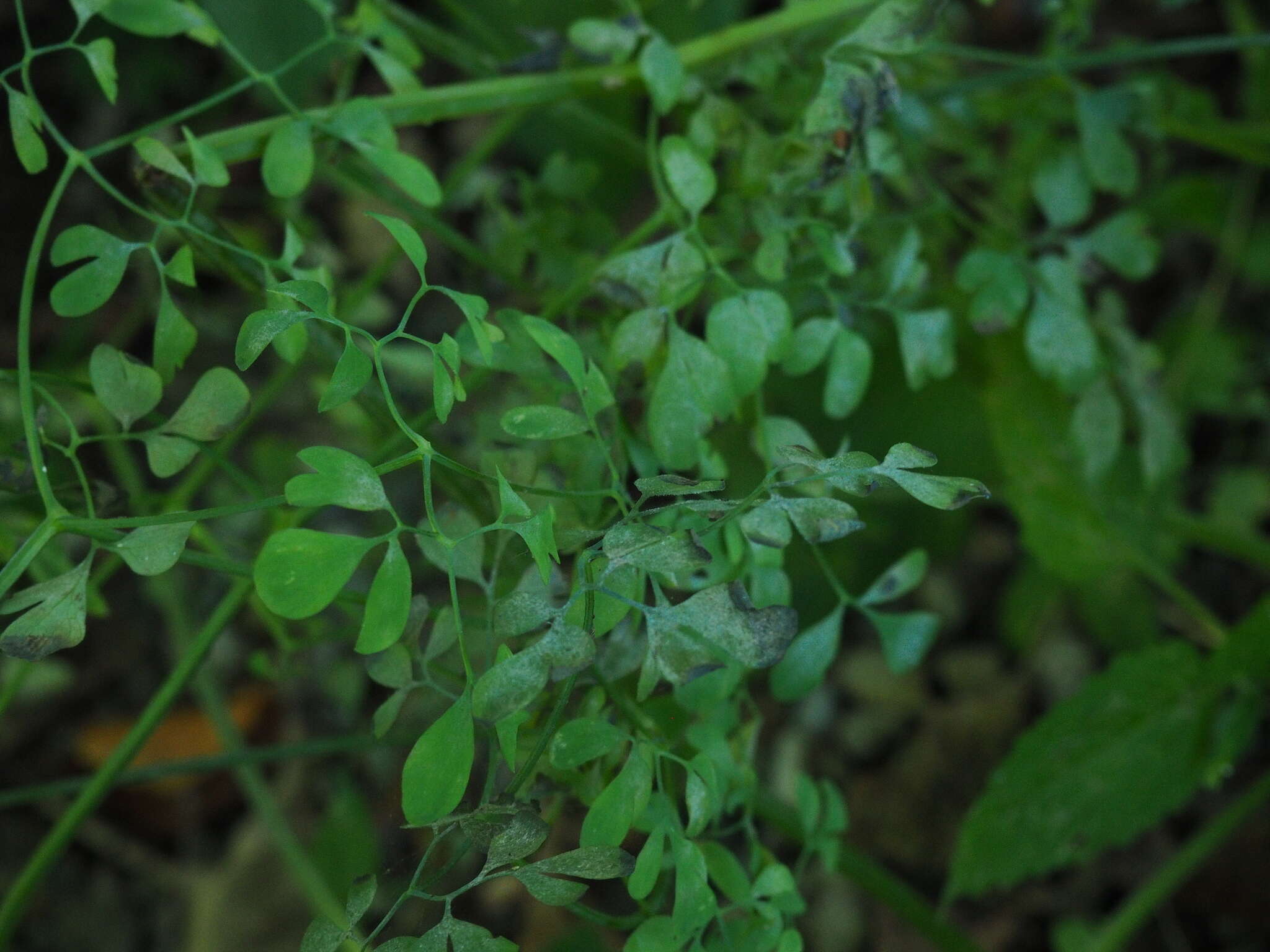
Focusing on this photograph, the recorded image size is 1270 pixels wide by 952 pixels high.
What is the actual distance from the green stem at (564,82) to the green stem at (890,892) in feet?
1.79

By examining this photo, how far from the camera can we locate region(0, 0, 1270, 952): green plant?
510 millimetres

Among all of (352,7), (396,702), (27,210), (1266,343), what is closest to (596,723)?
(396,702)

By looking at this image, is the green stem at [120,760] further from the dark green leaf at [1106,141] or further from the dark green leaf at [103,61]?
the dark green leaf at [1106,141]

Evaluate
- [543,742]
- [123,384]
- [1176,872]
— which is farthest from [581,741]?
[1176,872]

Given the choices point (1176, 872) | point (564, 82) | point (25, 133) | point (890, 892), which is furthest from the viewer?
point (1176, 872)

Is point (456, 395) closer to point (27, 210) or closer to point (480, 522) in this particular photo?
point (480, 522)

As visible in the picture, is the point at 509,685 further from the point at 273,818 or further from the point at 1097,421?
the point at 273,818

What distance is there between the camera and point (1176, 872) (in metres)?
1.03

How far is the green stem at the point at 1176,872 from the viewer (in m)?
1.03

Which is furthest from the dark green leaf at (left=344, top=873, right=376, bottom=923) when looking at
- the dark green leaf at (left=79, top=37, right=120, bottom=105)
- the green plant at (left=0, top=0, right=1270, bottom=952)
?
the dark green leaf at (left=79, top=37, right=120, bottom=105)

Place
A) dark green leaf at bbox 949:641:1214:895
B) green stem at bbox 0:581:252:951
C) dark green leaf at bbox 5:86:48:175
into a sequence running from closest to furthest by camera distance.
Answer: dark green leaf at bbox 5:86:48:175
green stem at bbox 0:581:252:951
dark green leaf at bbox 949:641:1214:895

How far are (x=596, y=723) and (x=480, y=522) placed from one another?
8.3 inches

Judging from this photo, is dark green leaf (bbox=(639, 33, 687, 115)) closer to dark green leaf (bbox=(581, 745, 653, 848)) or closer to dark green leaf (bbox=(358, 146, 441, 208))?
dark green leaf (bbox=(358, 146, 441, 208))

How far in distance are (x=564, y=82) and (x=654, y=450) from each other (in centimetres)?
31
